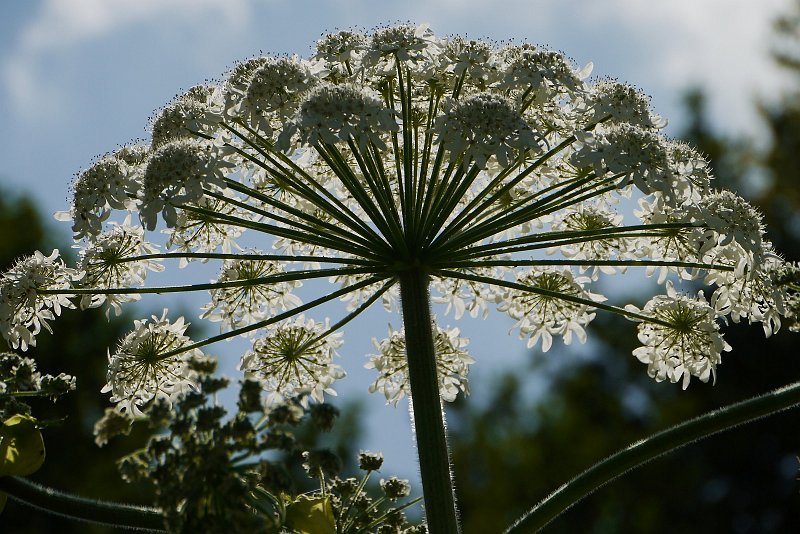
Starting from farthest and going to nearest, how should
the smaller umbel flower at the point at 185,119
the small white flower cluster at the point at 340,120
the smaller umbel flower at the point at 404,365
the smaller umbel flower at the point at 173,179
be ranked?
the smaller umbel flower at the point at 404,365 < the smaller umbel flower at the point at 185,119 < the smaller umbel flower at the point at 173,179 < the small white flower cluster at the point at 340,120

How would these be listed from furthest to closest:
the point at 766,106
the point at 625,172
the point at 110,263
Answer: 1. the point at 766,106
2. the point at 110,263
3. the point at 625,172

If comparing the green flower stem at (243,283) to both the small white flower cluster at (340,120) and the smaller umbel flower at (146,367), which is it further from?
the small white flower cluster at (340,120)

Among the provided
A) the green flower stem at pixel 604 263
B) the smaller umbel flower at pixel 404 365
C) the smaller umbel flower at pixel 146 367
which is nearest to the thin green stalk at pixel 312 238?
the green flower stem at pixel 604 263

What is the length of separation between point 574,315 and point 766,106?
3858 centimetres

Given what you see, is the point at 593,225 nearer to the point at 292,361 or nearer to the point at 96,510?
the point at 292,361

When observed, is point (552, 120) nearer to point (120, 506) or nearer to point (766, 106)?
point (120, 506)

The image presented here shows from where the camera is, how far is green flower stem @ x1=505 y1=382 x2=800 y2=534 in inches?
138

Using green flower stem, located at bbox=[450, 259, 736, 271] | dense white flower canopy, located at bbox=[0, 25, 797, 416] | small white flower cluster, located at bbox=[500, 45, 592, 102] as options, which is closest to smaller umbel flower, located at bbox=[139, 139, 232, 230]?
dense white flower canopy, located at bbox=[0, 25, 797, 416]

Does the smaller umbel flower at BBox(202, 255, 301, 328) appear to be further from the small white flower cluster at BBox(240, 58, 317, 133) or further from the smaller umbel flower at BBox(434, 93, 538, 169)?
the smaller umbel flower at BBox(434, 93, 538, 169)

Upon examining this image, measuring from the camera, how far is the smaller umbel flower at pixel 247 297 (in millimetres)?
5871

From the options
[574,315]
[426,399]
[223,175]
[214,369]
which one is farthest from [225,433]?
[574,315]

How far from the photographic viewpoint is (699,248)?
512cm

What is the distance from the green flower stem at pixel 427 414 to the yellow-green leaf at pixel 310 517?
40cm

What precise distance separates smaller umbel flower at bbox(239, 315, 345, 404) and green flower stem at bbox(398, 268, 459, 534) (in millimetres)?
1285
